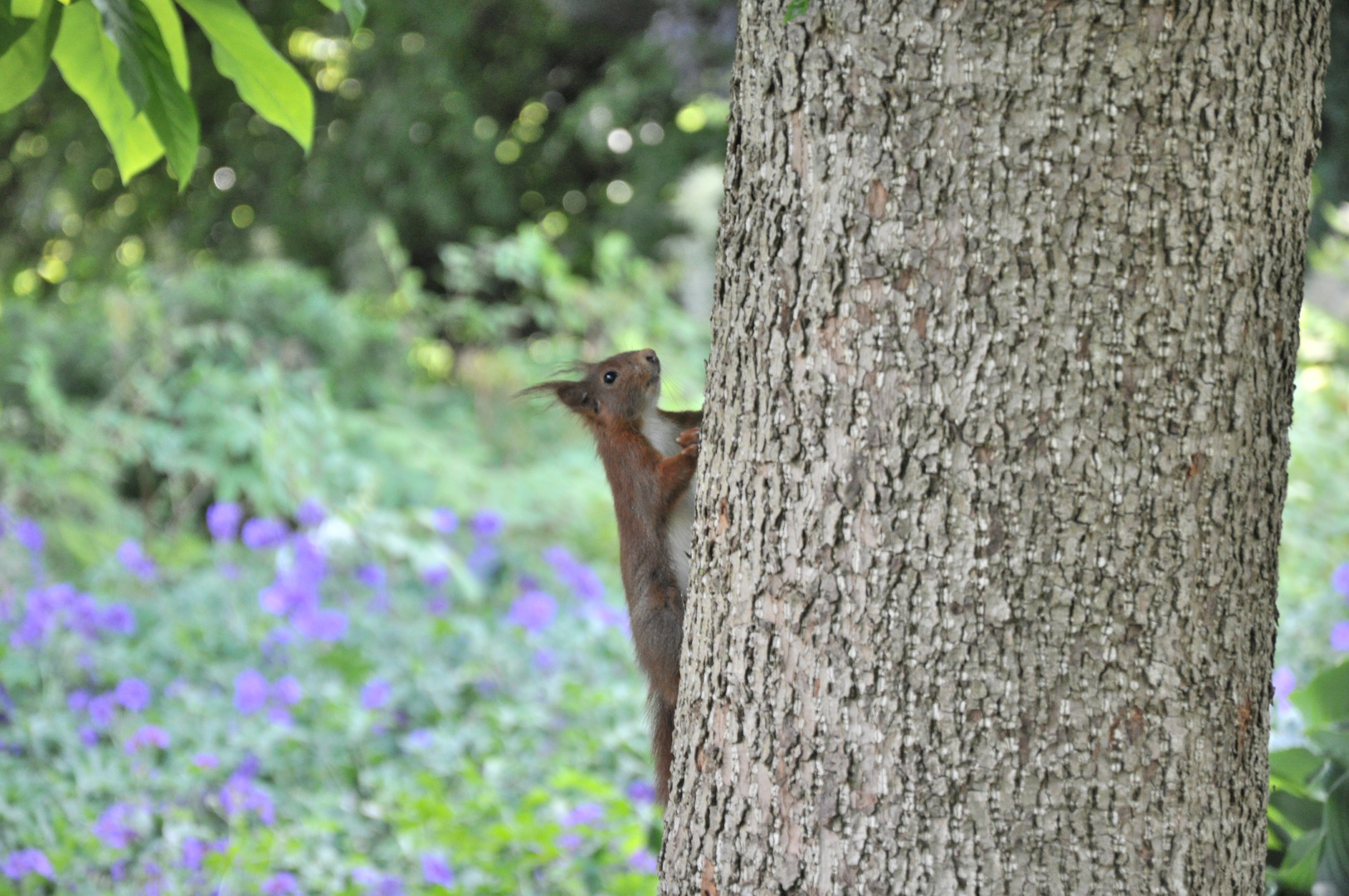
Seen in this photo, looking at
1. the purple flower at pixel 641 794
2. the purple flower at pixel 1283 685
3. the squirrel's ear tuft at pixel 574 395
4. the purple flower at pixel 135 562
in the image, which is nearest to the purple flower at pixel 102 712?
the purple flower at pixel 135 562

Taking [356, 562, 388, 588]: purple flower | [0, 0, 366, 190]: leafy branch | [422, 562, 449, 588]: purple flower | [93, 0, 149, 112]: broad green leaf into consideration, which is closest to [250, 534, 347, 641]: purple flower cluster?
[356, 562, 388, 588]: purple flower

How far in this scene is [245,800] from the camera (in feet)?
8.36

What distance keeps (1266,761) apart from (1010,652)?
1.14 ft

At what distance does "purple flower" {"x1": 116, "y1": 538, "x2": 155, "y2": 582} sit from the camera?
3420 mm

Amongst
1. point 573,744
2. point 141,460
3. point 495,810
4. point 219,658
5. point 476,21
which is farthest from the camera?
point 476,21

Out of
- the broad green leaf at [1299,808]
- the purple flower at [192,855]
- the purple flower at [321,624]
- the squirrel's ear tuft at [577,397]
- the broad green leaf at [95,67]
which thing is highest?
the broad green leaf at [95,67]

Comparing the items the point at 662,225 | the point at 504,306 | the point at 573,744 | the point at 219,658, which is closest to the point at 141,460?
the point at 219,658

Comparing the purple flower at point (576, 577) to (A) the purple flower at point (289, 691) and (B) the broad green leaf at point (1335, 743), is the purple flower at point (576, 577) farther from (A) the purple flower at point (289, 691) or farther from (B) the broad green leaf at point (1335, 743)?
(B) the broad green leaf at point (1335, 743)

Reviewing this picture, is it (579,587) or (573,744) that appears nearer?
(573,744)

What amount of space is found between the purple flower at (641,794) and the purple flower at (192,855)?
962mm

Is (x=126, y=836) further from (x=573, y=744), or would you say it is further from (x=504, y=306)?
(x=504, y=306)

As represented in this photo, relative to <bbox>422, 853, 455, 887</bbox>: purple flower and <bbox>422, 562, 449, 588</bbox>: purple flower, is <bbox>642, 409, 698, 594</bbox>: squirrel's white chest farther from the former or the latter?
<bbox>422, 562, 449, 588</bbox>: purple flower

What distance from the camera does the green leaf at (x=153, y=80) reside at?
1.34 meters

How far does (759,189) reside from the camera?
1195 millimetres
